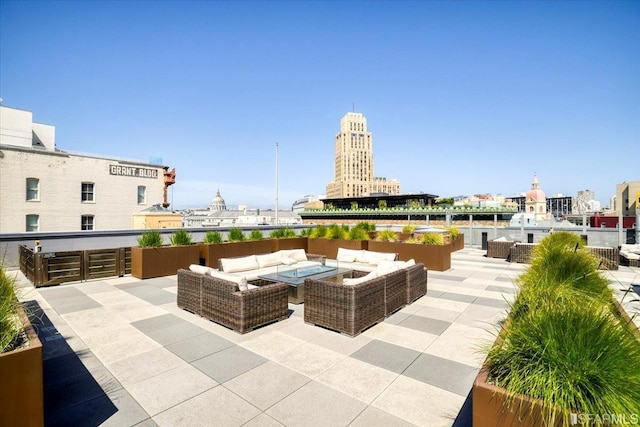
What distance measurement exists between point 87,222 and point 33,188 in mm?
4292

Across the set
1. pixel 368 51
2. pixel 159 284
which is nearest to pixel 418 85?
pixel 368 51

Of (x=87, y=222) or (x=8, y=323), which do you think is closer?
(x=8, y=323)

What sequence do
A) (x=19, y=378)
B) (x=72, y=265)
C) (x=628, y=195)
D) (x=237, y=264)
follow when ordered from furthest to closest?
(x=628, y=195)
(x=72, y=265)
(x=237, y=264)
(x=19, y=378)

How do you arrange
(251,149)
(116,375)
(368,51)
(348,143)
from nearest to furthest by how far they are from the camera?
(116,375) < (368,51) < (251,149) < (348,143)

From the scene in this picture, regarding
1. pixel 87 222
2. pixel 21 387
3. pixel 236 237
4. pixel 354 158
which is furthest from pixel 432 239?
pixel 354 158

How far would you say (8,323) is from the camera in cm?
250

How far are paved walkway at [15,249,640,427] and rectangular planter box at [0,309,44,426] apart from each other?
21.1 inches

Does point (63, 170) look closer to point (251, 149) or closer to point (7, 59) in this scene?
point (7, 59)

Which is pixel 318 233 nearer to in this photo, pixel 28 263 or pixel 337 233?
pixel 337 233

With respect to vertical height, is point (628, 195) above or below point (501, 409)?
above

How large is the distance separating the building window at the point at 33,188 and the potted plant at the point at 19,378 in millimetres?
28026

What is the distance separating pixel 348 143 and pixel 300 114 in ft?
374

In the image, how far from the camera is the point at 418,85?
19.9m

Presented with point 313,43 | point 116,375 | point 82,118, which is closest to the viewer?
point 116,375
